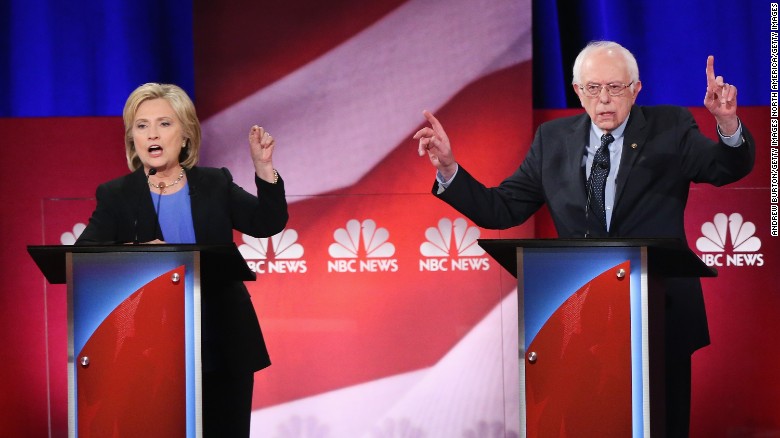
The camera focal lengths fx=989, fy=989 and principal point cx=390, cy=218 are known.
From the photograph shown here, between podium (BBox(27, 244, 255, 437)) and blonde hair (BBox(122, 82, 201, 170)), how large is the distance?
0.67 meters

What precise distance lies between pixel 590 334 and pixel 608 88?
95 centimetres

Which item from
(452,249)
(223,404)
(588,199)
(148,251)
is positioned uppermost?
(588,199)

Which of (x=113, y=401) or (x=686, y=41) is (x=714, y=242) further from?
(x=113, y=401)

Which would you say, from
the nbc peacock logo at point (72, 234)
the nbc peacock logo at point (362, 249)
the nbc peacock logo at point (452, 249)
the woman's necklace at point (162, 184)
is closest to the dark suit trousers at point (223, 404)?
the woman's necklace at point (162, 184)

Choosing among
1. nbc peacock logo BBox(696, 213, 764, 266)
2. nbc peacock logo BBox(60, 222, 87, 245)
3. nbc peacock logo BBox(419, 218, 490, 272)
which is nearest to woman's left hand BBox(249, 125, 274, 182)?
nbc peacock logo BBox(419, 218, 490, 272)

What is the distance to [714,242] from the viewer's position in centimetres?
445

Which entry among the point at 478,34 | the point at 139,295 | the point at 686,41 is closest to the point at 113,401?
the point at 139,295

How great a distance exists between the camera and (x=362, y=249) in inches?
175

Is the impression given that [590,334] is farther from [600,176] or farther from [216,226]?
[216,226]

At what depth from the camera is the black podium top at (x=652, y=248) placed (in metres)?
2.45

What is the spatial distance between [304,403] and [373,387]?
1.05 ft

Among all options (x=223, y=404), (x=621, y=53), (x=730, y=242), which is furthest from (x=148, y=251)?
(x=730, y=242)

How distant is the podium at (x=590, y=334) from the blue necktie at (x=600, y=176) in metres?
0.45

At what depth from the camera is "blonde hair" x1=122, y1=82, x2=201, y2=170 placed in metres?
3.22
